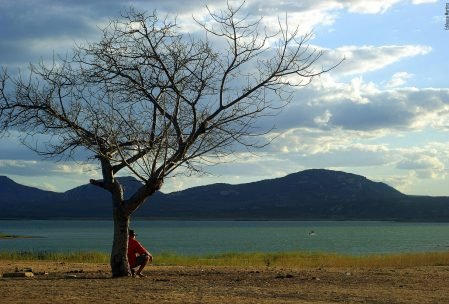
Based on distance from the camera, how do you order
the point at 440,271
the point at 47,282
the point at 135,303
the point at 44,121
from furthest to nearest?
the point at 440,271 → the point at 44,121 → the point at 47,282 → the point at 135,303

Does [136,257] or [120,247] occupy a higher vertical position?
[120,247]

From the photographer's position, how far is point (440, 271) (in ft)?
74.8

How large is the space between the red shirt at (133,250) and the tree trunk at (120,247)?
0.13m

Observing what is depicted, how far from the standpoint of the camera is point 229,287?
17109 mm

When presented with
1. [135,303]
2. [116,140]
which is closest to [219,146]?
[116,140]

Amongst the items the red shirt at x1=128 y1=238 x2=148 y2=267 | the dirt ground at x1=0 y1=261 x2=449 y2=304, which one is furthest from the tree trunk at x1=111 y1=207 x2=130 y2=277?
the dirt ground at x1=0 y1=261 x2=449 y2=304

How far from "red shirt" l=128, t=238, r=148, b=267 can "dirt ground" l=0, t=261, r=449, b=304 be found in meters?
0.59

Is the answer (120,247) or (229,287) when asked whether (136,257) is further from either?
(229,287)

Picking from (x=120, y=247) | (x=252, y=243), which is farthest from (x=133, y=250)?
(x=252, y=243)

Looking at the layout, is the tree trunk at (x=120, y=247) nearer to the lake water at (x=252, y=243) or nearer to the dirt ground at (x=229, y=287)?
the dirt ground at (x=229, y=287)

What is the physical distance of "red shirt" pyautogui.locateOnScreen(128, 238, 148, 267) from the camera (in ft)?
64.6

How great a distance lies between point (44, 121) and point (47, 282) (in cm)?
473

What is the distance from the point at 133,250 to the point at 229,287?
3.66m

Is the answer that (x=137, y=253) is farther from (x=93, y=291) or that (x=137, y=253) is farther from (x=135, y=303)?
(x=135, y=303)
